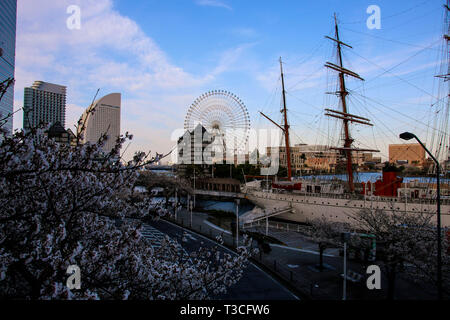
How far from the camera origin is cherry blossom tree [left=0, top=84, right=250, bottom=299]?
4.39m

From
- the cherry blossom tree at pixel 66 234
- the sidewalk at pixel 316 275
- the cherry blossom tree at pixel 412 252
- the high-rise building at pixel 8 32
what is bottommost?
the sidewalk at pixel 316 275

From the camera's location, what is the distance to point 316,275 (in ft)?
55.1

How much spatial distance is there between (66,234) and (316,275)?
50.6 ft

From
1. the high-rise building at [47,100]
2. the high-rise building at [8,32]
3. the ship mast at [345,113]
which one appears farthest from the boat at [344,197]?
the high-rise building at [47,100]

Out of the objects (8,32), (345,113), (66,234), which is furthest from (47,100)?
(66,234)

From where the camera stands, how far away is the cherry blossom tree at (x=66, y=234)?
439cm

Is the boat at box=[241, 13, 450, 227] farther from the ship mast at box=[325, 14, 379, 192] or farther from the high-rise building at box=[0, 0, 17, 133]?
the high-rise building at box=[0, 0, 17, 133]

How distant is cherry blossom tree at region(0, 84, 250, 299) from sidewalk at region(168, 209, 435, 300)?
955 centimetres

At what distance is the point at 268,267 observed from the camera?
17.3m

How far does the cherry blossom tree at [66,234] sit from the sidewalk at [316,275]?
955 centimetres

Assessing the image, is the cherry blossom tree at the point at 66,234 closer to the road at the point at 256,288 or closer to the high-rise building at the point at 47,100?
the road at the point at 256,288
